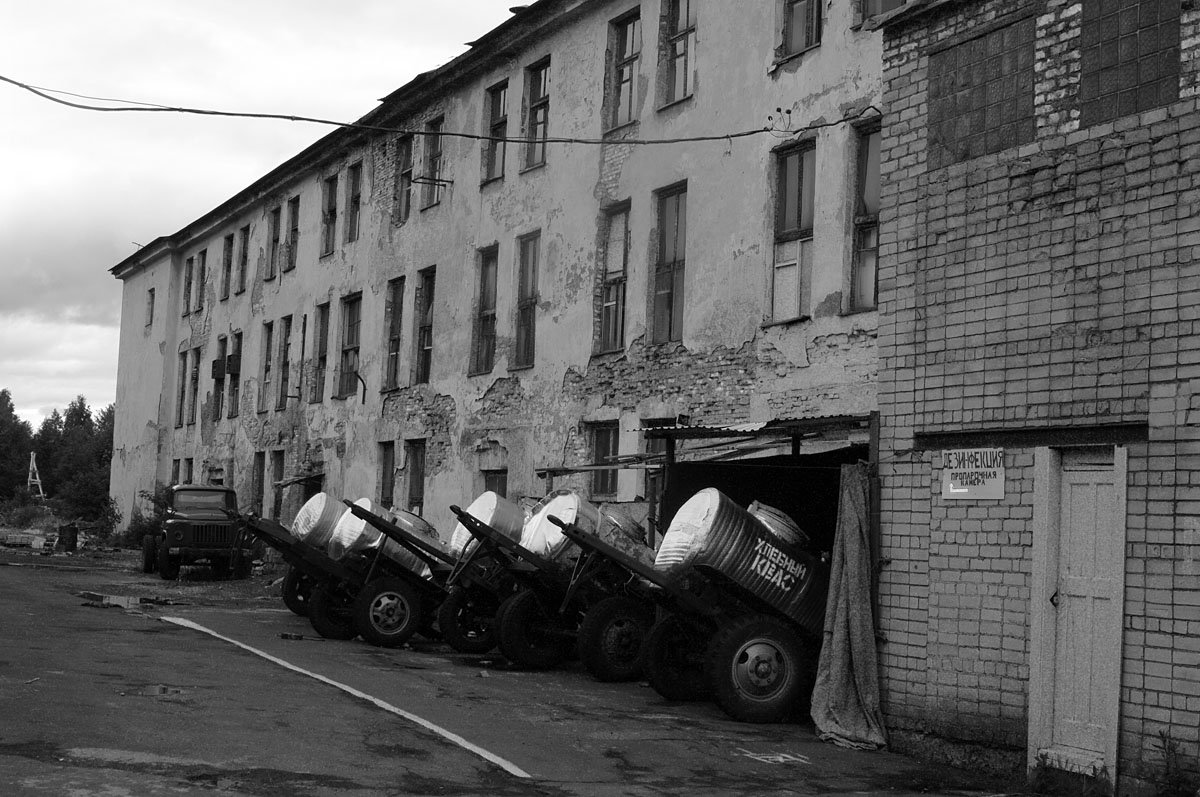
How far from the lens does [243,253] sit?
3862cm

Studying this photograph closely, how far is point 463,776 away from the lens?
8.05 m

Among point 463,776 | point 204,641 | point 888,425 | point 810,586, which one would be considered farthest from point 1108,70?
point 204,641

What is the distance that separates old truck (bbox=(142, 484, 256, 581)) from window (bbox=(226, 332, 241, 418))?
6.85m

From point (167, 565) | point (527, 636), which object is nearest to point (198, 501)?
point (167, 565)

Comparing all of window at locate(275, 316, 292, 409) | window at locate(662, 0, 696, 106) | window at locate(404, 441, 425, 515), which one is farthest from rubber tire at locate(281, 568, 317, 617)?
window at locate(275, 316, 292, 409)

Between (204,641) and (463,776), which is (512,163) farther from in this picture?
(463,776)

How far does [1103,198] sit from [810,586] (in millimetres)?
4048

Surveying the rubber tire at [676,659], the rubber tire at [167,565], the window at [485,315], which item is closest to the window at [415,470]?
the window at [485,315]

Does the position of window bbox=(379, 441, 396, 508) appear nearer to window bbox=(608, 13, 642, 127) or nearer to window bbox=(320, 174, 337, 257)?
window bbox=(320, 174, 337, 257)

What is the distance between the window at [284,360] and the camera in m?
33.8

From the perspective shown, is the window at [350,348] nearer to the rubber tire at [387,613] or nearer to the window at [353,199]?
the window at [353,199]

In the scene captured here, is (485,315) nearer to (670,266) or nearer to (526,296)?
(526,296)

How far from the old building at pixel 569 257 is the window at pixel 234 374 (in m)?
1.15

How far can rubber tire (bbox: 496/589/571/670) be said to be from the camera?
46.7 ft
